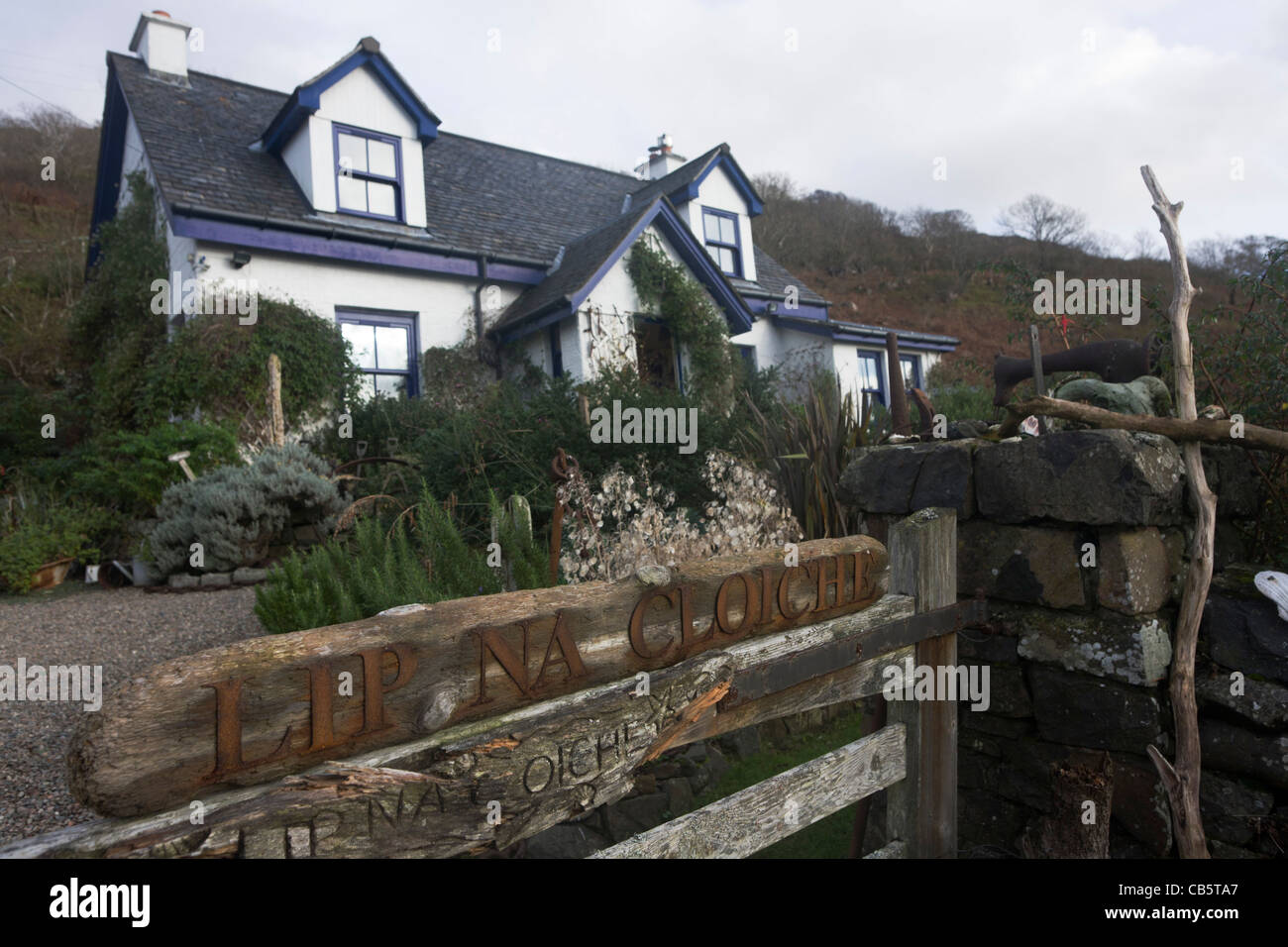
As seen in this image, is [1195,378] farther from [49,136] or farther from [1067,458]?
[49,136]

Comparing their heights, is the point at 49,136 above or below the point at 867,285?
above

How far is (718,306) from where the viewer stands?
13.3 metres

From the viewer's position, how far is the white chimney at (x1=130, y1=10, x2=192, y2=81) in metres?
11.7

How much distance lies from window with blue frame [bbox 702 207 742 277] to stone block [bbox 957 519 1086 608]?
1294 cm

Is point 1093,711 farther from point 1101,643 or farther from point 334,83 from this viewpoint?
point 334,83

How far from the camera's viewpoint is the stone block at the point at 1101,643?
242 cm

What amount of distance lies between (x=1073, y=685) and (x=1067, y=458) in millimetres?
760

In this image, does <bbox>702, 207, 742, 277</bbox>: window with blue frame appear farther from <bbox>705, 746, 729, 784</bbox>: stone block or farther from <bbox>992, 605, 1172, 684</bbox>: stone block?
<bbox>992, 605, 1172, 684</bbox>: stone block

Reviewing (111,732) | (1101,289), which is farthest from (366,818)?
(1101,289)

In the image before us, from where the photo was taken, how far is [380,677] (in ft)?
4.27

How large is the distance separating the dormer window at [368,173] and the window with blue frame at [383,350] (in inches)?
63.1

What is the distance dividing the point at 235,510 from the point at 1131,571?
283 inches

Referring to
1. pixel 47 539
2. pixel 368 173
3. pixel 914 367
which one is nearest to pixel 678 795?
pixel 47 539

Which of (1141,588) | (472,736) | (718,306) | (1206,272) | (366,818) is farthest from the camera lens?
(1206,272)
